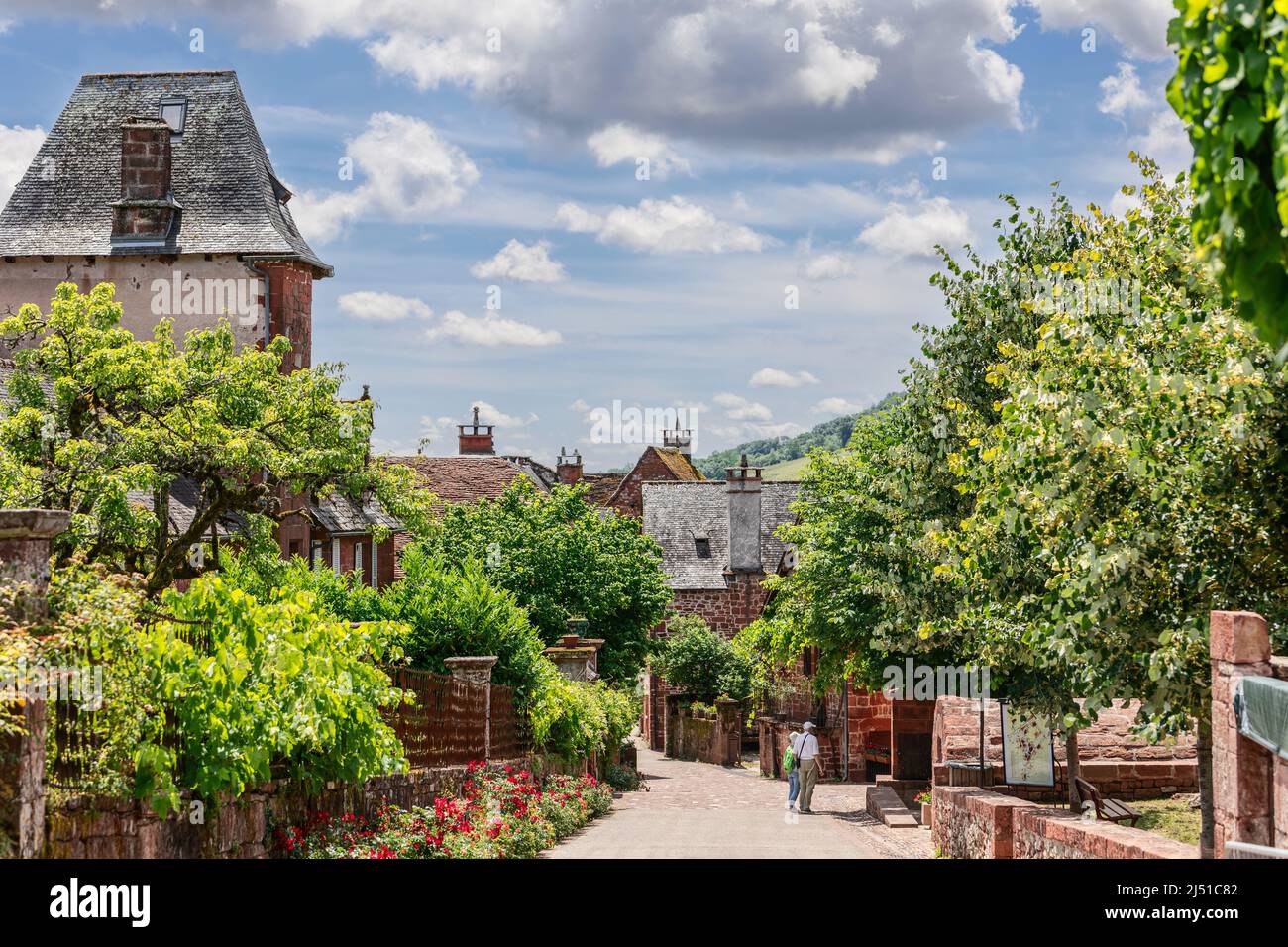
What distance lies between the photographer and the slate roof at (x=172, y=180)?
3008 centimetres

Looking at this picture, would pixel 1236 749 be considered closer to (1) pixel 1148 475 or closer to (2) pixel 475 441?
(1) pixel 1148 475

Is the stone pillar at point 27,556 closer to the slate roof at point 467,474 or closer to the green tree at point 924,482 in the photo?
the green tree at point 924,482

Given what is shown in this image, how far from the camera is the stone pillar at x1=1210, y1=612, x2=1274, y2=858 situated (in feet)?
25.0

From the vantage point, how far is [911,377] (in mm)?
18531

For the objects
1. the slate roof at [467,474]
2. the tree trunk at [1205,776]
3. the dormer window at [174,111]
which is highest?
the dormer window at [174,111]

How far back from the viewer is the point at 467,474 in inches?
2275

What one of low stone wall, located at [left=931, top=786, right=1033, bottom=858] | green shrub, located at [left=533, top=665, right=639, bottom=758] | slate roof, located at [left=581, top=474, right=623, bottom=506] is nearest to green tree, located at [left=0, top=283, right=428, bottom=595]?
green shrub, located at [left=533, top=665, right=639, bottom=758]

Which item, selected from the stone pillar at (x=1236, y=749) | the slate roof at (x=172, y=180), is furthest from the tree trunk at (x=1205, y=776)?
the slate roof at (x=172, y=180)

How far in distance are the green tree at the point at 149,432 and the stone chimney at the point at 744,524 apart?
36.4m

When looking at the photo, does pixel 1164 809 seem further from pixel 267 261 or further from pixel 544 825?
pixel 267 261

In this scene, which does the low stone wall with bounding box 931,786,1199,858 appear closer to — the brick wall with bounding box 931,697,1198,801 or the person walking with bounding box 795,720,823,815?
the brick wall with bounding box 931,697,1198,801

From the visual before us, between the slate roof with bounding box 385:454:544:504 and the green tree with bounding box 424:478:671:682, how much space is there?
841 inches
